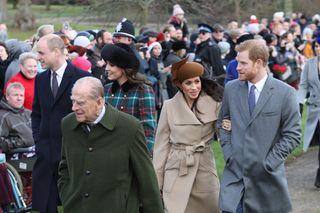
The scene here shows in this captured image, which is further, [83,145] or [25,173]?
[25,173]

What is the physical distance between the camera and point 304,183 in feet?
38.1

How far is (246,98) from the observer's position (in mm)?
7258

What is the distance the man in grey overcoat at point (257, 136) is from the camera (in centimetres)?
713

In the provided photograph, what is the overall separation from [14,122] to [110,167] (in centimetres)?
420

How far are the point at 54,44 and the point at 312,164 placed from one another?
643 centimetres

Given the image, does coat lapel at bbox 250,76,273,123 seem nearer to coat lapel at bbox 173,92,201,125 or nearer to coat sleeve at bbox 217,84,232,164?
coat sleeve at bbox 217,84,232,164

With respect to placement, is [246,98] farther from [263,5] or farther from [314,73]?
[263,5]

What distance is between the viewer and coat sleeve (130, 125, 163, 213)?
5.88 metres

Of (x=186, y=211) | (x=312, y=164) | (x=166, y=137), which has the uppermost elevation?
(x=166, y=137)

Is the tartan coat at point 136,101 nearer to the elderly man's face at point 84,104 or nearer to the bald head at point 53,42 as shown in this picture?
the bald head at point 53,42

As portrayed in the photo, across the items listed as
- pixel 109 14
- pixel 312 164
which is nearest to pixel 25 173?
pixel 312 164

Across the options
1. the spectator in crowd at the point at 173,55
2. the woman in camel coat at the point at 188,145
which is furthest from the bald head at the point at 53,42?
the spectator in crowd at the point at 173,55

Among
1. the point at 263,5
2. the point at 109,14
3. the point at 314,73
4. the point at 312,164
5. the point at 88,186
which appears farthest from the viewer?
the point at 263,5

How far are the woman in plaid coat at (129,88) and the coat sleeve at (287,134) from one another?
1297 mm
